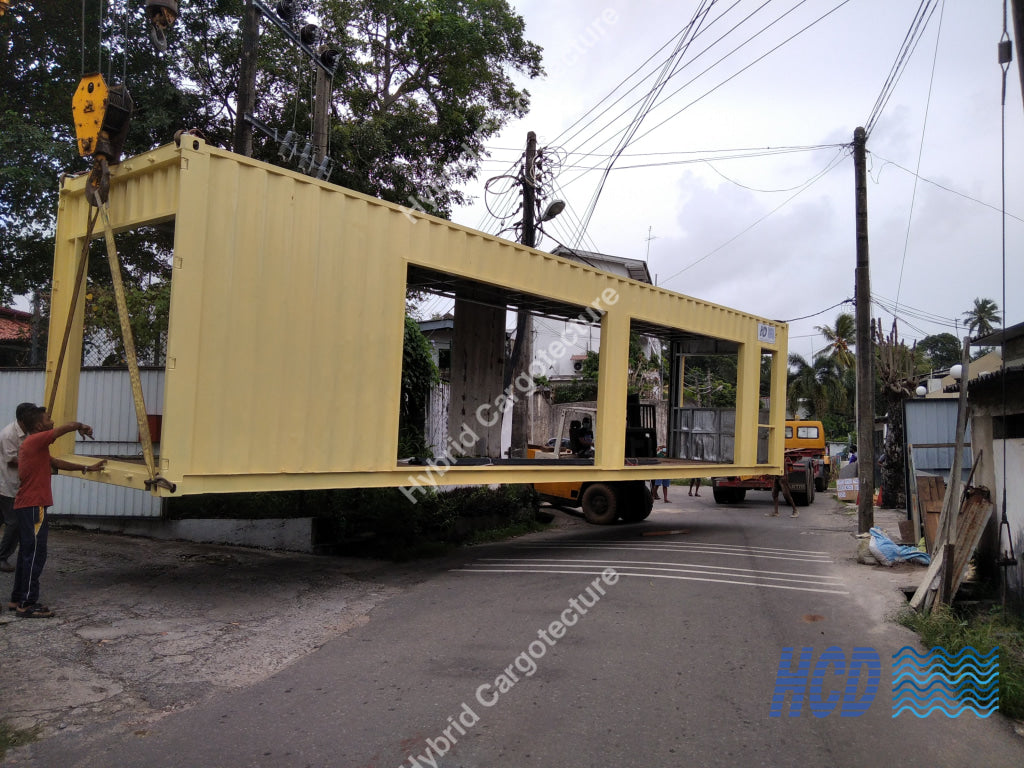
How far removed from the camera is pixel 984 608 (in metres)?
7.39

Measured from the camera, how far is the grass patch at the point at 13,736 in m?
3.67

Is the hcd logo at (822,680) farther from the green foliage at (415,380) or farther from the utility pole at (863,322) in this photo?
the utility pole at (863,322)

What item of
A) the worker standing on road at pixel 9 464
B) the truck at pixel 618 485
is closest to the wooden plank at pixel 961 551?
the truck at pixel 618 485

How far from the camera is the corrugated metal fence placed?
9461mm

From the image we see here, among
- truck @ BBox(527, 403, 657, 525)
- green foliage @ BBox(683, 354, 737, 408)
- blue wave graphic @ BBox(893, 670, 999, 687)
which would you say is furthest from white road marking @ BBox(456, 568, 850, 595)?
green foliage @ BBox(683, 354, 737, 408)

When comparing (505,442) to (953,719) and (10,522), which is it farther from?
(953,719)

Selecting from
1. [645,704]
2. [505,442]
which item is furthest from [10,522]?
[505,442]

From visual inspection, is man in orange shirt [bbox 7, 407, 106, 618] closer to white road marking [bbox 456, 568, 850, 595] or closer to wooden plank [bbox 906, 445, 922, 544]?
white road marking [bbox 456, 568, 850, 595]

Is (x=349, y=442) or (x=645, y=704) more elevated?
(x=349, y=442)

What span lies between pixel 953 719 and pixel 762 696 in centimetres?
111

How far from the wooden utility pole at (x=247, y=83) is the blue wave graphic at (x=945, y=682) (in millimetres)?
8967

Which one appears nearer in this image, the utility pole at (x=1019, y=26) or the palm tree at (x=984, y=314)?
the utility pole at (x=1019, y=26)

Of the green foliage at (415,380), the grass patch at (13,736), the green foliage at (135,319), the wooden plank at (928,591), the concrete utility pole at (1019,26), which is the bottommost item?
the grass patch at (13,736)

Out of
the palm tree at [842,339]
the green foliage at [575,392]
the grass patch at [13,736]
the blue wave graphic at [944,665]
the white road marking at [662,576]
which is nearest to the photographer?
the grass patch at [13,736]
